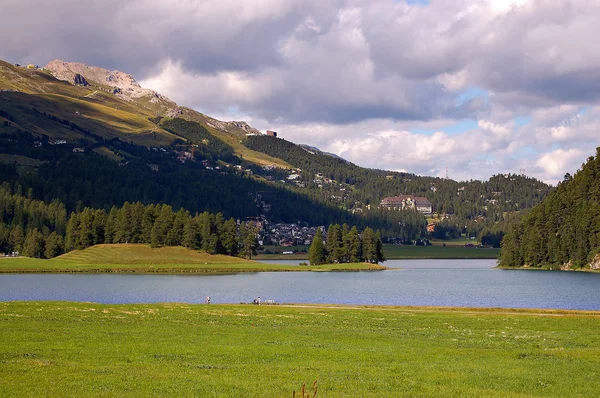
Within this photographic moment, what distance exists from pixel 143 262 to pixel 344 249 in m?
53.2

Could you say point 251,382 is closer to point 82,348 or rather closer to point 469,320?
point 82,348

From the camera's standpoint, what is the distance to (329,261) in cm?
18400

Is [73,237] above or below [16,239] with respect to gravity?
above

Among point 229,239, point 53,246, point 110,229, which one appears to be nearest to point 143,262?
point 110,229

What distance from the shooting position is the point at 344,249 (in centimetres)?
18025

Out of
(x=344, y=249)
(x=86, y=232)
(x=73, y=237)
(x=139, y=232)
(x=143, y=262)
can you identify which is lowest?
(x=143, y=262)

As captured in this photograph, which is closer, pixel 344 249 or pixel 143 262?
pixel 143 262

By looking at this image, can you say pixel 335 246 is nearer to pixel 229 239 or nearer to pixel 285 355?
pixel 229 239

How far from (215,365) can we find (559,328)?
27.5m

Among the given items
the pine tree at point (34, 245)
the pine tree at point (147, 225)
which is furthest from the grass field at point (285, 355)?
the pine tree at point (34, 245)

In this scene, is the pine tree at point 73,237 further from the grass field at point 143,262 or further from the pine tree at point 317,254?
the pine tree at point 317,254

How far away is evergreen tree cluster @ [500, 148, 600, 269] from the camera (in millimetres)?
159750

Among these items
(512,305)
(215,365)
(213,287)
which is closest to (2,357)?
(215,365)

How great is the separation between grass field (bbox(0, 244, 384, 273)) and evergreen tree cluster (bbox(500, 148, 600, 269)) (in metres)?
41.9
